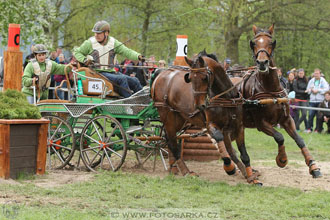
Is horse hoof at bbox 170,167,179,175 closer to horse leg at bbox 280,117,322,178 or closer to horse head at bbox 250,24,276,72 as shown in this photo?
horse leg at bbox 280,117,322,178

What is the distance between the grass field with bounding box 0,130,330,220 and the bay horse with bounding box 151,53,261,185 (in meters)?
0.69

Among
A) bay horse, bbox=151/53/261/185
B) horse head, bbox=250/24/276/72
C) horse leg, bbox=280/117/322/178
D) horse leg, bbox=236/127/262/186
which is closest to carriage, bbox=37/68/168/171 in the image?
bay horse, bbox=151/53/261/185

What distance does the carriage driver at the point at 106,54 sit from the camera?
1010cm

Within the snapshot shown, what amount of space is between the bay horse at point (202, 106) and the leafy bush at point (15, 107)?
2.02 meters

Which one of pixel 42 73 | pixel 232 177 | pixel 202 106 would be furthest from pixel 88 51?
pixel 232 177

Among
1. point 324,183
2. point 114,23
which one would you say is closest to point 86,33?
point 114,23

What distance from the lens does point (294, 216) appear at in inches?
254

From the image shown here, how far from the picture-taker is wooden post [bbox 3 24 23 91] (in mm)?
9211

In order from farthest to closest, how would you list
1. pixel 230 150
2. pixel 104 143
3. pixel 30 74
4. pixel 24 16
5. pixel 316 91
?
pixel 316 91
pixel 24 16
pixel 30 74
pixel 104 143
pixel 230 150

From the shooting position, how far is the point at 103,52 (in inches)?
407

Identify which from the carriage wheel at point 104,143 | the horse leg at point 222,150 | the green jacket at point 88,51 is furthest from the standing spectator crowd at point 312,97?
the horse leg at point 222,150

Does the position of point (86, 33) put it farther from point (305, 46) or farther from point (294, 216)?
point (294, 216)

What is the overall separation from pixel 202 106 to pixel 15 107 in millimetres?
2698

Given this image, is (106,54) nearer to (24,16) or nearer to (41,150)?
(41,150)
